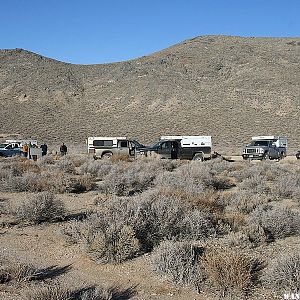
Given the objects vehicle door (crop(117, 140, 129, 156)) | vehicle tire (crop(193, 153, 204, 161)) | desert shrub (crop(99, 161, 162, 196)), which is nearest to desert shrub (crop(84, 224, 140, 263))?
desert shrub (crop(99, 161, 162, 196))

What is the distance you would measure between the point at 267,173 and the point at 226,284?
14.6 meters

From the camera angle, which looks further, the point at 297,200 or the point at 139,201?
the point at 297,200

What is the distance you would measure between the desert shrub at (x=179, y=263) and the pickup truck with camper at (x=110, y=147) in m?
26.6

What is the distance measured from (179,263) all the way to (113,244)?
4.58 feet

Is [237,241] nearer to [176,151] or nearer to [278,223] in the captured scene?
[278,223]

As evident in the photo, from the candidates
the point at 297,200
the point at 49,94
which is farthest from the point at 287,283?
the point at 49,94

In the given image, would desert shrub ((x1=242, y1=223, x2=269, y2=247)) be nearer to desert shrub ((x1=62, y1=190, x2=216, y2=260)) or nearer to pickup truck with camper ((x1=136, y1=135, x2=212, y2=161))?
desert shrub ((x1=62, y1=190, x2=216, y2=260))

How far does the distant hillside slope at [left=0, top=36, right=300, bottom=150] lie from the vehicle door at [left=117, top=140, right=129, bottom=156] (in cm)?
2383

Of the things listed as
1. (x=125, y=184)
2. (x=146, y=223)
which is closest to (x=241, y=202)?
(x=146, y=223)

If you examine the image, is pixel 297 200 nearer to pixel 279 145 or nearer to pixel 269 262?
pixel 269 262

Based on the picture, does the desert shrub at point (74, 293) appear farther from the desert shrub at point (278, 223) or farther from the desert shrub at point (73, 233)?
the desert shrub at point (278, 223)

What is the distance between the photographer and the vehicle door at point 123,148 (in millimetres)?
34000

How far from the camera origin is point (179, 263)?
22.3ft

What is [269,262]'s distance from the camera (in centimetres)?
739
